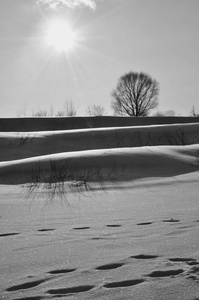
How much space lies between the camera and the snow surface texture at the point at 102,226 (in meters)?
1.17

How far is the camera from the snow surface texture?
3.84ft

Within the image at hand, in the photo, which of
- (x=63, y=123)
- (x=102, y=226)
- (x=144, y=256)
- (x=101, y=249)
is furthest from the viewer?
(x=63, y=123)

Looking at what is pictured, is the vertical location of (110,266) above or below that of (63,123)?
below

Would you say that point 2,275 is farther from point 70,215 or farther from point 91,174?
point 91,174

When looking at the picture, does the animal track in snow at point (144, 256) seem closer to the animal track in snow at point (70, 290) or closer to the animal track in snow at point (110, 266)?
the animal track in snow at point (110, 266)

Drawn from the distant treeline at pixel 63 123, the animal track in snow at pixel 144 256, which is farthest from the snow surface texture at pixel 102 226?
the distant treeline at pixel 63 123

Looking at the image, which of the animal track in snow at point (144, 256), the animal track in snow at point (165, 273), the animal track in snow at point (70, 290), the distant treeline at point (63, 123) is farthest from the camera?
the distant treeline at point (63, 123)

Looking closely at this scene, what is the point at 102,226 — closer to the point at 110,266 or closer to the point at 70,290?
the point at 110,266

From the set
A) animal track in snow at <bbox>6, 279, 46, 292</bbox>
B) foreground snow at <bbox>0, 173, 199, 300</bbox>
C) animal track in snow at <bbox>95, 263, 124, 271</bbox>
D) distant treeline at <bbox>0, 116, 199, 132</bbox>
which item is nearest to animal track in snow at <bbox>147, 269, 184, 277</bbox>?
foreground snow at <bbox>0, 173, 199, 300</bbox>

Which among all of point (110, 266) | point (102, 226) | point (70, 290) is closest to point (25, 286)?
point (70, 290)

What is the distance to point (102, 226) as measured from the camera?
1.98m

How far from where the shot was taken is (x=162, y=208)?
2432 millimetres

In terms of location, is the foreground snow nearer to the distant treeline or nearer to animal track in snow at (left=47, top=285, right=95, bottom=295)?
animal track in snow at (left=47, top=285, right=95, bottom=295)

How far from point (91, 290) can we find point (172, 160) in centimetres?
356
